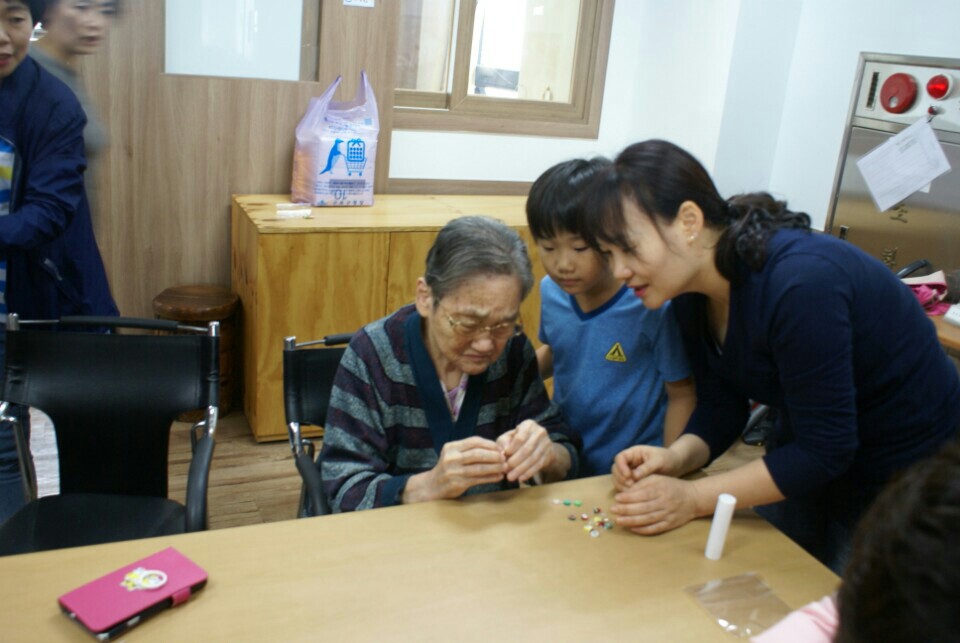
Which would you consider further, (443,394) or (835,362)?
(443,394)

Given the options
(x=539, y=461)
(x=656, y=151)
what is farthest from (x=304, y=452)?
(x=656, y=151)

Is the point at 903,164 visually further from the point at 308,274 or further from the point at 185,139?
the point at 185,139

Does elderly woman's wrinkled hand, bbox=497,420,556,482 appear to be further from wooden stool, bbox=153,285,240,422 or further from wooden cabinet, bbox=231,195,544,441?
wooden stool, bbox=153,285,240,422

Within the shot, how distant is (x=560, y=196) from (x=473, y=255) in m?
0.24

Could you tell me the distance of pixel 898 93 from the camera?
2.91 m

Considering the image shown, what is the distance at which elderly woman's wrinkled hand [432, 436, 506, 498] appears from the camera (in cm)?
138

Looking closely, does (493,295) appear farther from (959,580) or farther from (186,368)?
(959,580)

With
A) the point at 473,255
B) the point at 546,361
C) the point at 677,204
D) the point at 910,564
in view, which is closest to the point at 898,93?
the point at 546,361

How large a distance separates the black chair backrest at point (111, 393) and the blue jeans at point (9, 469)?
190 millimetres

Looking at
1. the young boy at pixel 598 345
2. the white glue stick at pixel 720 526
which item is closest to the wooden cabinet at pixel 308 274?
the young boy at pixel 598 345

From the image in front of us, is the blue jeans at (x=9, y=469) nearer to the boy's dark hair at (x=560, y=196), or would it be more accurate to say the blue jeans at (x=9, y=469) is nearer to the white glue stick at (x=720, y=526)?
the boy's dark hair at (x=560, y=196)

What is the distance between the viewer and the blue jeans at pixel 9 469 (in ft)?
6.55

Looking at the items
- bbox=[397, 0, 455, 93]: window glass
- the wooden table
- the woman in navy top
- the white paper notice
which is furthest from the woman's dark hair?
bbox=[397, 0, 455, 93]: window glass

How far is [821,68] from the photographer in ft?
11.2
